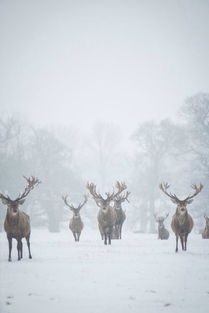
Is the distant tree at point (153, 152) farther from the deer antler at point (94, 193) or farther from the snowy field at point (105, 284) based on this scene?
the snowy field at point (105, 284)

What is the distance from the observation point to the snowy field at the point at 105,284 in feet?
21.7

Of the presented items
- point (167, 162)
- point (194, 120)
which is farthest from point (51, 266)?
point (167, 162)

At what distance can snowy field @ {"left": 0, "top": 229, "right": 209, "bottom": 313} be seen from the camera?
661 centimetres

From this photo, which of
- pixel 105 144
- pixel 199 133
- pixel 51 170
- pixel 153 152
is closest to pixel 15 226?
pixel 199 133

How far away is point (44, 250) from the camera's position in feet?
47.2

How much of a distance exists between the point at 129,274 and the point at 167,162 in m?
46.7

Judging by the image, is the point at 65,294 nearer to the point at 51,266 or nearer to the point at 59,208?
the point at 51,266

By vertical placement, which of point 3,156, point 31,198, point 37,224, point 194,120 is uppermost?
point 194,120

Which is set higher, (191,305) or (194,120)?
(194,120)

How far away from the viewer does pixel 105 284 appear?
8109mm

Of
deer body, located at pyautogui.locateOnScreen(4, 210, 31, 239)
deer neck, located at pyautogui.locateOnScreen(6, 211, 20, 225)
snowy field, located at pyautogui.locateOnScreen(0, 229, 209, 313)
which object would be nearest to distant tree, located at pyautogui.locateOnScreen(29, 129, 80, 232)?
deer body, located at pyautogui.locateOnScreen(4, 210, 31, 239)

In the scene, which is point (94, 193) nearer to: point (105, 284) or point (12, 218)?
point (12, 218)

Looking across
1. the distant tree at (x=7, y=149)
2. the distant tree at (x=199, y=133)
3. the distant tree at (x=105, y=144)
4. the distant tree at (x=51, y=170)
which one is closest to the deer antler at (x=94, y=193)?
the distant tree at (x=199, y=133)

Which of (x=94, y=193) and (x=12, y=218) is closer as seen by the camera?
(x=12, y=218)
